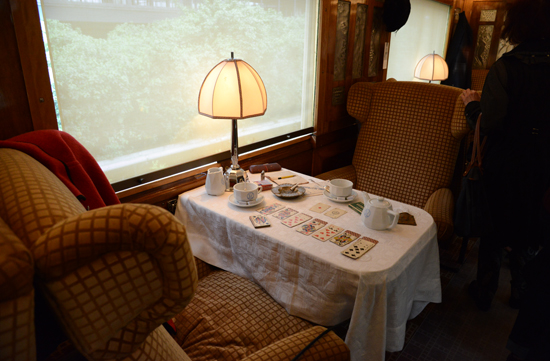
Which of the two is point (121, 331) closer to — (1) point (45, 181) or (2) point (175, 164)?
(1) point (45, 181)

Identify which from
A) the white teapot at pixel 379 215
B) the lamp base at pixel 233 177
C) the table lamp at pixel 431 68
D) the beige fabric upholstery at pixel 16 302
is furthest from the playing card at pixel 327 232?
the table lamp at pixel 431 68

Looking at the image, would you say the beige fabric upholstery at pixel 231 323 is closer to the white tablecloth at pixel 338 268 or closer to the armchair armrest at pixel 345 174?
the white tablecloth at pixel 338 268

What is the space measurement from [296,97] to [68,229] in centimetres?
198

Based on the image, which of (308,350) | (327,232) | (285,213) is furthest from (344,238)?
(308,350)

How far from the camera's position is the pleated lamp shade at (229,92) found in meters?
1.55

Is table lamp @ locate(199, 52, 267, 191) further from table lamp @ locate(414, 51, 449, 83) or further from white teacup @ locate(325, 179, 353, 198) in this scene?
table lamp @ locate(414, 51, 449, 83)

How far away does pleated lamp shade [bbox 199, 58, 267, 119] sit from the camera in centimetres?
155

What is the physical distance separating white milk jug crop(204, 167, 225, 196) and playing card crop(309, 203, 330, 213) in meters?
0.45

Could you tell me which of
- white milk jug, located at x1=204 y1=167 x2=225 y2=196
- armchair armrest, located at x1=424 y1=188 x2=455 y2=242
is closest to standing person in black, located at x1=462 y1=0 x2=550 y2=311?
armchair armrest, located at x1=424 y1=188 x2=455 y2=242

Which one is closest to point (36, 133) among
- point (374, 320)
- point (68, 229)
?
point (68, 229)

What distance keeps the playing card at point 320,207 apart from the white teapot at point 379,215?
21 cm

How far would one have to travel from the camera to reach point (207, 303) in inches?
51.5

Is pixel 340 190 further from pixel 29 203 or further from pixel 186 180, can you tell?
pixel 29 203

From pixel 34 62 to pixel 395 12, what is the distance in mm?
2422
